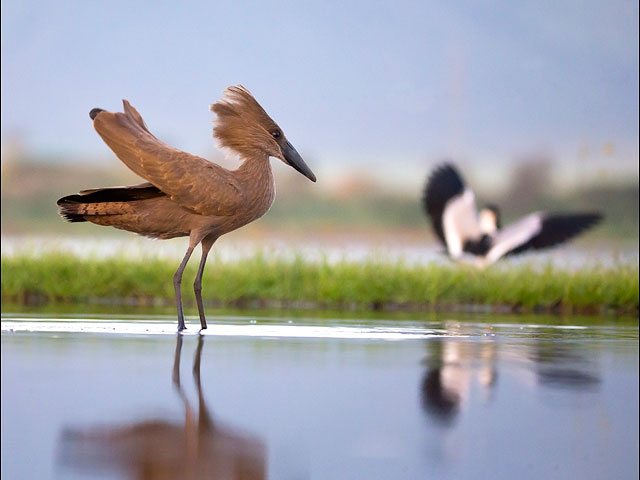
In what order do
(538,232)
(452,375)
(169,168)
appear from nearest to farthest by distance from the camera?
(452,375) → (169,168) → (538,232)

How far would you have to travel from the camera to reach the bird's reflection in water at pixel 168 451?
219 centimetres

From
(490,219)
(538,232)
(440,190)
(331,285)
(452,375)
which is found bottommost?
(452,375)

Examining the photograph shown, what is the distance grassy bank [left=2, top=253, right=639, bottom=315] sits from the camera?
28.3 ft

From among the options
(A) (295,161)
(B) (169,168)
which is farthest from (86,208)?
(A) (295,161)

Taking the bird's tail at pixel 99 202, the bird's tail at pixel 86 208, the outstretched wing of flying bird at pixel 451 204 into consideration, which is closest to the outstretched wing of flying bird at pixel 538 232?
the outstretched wing of flying bird at pixel 451 204

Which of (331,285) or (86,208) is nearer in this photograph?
(86,208)

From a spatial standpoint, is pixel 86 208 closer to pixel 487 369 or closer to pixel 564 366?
pixel 487 369

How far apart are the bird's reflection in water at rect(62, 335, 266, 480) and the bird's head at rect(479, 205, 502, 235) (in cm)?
730

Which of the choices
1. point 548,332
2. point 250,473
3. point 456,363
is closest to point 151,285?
point 548,332

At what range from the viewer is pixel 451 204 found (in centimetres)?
941

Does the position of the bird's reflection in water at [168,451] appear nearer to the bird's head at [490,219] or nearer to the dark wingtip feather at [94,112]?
the dark wingtip feather at [94,112]

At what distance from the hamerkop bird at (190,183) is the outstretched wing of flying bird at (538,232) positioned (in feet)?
13.1

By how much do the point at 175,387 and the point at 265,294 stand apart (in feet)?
18.0

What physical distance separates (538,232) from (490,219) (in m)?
0.99
